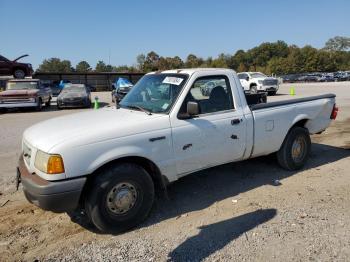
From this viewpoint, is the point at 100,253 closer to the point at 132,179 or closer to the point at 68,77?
the point at 132,179

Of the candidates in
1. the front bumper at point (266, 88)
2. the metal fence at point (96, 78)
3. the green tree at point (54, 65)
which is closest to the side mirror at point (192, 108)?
the front bumper at point (266, 88)

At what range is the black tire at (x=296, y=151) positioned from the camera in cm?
605

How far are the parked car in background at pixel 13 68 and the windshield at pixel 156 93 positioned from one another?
2494cm

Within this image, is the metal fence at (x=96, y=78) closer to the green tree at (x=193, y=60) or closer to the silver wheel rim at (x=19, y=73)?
the silver wheel rim at (x=19, y=73)

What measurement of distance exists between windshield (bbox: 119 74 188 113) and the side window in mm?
234

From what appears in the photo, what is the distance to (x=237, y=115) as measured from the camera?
5.13m

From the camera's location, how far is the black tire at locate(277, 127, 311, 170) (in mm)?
6055

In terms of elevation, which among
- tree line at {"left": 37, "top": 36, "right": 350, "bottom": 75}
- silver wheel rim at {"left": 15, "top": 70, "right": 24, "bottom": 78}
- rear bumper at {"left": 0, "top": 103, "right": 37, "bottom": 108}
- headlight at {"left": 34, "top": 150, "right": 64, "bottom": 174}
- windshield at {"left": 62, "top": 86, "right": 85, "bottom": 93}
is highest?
tree line at {"left": 37, "top": 36, "right": 350, "bottom": 75}

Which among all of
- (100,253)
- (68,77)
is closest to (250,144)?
(100,253)

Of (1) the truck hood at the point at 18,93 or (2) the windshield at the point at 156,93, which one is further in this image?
(1) the truck hood at the point at 18,93

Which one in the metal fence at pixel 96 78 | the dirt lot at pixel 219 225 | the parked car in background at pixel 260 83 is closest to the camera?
the dirt lot at pixel 219 225

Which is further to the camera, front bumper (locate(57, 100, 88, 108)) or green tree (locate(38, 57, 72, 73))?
green tree (locate(38, 57, 72, 73))

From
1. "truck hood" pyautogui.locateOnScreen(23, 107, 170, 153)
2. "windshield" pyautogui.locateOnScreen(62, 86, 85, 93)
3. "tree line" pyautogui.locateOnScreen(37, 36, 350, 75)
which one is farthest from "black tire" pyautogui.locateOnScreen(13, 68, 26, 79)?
"tree line" pyautogui.locateOnScreen(37, 36, 350, 75)

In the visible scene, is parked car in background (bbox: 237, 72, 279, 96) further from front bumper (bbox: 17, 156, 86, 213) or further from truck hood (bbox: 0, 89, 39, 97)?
front bumper (bbox: 17, 156, 86, 213)
